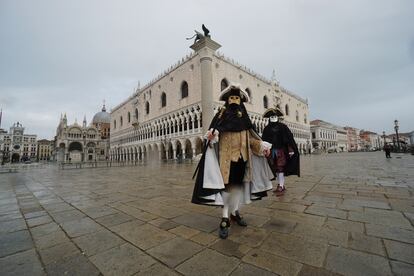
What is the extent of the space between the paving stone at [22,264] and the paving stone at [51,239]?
16 centimetres

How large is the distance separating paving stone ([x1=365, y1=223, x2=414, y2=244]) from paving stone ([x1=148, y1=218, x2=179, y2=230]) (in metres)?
2.38

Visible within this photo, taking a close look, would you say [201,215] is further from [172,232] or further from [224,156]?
[224,156]

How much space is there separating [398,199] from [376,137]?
141 meters

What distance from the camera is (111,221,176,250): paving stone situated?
6.95ft

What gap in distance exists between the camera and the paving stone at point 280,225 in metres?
2.37

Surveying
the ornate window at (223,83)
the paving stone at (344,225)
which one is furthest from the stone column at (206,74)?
the paving stone at (344,225)

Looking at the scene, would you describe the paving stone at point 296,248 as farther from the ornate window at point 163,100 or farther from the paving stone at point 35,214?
the ornate window at point 163,100

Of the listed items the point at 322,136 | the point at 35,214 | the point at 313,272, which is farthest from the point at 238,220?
the point at 322,136

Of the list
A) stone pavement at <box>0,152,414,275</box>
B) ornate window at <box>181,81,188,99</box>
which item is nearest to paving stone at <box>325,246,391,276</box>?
stone pavement at <box>0,152,414,275</box>

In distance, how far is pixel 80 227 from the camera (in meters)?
2.65

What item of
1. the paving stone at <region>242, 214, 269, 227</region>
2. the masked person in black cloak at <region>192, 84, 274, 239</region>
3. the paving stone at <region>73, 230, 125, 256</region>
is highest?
the masked person in black cloak at <region>192, 84, 274, 239</region>

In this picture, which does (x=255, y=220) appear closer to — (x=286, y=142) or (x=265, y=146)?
(x=265, y=146)

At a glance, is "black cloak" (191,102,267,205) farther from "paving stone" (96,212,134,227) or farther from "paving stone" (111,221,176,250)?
"paving stone" (96,212,134,227)

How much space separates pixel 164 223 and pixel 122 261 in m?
1.01
